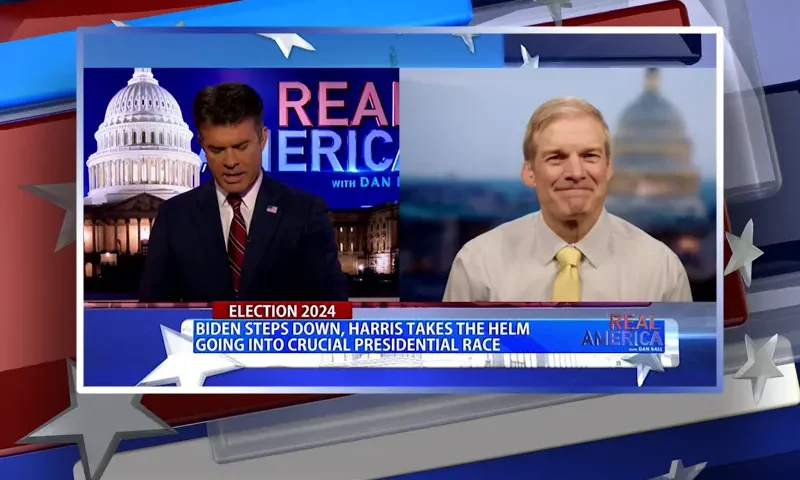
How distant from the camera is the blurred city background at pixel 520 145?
81.9 inches

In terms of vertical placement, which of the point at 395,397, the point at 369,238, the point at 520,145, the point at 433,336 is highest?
the point at 520,145

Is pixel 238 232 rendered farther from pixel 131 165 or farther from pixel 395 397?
pixel 395 397

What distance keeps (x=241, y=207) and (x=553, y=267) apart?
0.87 m

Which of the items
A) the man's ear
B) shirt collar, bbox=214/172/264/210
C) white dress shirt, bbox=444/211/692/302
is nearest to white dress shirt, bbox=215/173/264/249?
shirt collar, bbox=214/172/264/210

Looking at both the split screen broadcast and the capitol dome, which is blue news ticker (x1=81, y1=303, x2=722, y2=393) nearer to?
the split screen broadcast

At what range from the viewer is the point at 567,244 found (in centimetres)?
212

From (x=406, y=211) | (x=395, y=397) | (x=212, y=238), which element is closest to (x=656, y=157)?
(x=406, y=211)

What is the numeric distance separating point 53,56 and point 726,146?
1.92m

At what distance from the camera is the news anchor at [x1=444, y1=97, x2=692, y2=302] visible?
82.4 inches

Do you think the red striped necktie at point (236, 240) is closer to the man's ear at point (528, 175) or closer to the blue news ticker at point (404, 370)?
the blue news ticker at point (404, 370)

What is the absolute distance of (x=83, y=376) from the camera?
2.12m

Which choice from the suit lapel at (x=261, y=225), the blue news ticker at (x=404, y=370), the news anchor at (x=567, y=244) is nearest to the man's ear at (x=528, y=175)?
the news anchor at (x=567, y=244)

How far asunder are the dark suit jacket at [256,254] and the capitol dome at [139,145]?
9 centimetres

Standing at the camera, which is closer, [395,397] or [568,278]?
[568,278]
